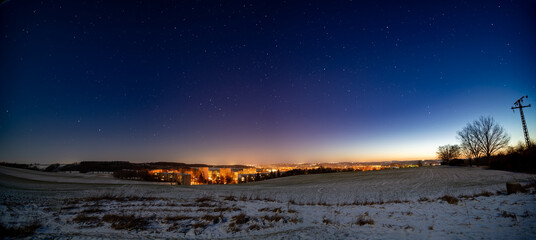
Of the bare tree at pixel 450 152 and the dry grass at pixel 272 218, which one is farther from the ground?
the bare tree at pixel 450 152

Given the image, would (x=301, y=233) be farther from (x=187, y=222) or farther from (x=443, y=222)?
(x=443, y=222)

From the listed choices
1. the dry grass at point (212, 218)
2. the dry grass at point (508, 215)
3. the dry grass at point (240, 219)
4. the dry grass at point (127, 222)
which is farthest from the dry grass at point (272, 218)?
the dry grass at point (508, 215)

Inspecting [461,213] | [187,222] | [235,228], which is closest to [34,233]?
[187,222]

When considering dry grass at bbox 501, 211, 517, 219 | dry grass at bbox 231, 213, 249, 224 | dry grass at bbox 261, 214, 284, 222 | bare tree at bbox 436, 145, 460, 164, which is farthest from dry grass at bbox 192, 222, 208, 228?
bare tree at bbox 436, 145, 460, 164

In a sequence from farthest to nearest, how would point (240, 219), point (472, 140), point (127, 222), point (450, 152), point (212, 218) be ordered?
point (450, 152) → point (472, 140) → point (212, 218) → point (240, 219) → point (127, 222)

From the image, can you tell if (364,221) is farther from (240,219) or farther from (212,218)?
(212,218)

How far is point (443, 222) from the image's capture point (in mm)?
8023

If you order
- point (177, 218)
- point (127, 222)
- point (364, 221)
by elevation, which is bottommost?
point (364, 221)

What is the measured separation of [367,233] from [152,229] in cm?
735

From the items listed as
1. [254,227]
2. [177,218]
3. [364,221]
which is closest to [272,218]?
[254,227]

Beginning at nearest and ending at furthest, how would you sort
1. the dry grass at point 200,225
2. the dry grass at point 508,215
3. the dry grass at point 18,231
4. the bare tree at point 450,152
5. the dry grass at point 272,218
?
the dry grass at point 18,231 → the dry grass at point 508,215 → the dry grass at point 200,225 → the dry grass at point 272,218 → the bare tree at point 450,152

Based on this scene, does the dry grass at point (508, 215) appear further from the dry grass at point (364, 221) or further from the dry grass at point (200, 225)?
the dry grass at point (200, 225)

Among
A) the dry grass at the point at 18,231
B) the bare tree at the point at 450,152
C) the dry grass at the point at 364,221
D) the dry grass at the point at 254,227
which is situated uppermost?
the bare tree at the point at 450,152

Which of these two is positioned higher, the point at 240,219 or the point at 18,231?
the point at 18,231
